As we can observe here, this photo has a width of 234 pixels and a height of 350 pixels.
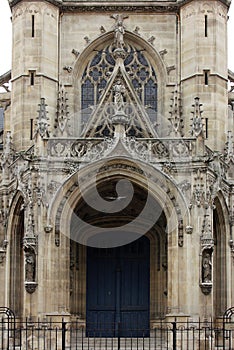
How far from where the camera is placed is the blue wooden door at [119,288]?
3350 centimetres

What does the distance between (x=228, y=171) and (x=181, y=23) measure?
5628 mm

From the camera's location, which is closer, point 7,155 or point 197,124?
point 197,124

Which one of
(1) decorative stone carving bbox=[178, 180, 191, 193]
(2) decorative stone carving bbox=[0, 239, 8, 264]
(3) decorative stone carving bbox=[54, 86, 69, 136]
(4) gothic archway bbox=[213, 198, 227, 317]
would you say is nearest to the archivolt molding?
(1) decorative stone carving bbox=[178, 180, 191, 193]

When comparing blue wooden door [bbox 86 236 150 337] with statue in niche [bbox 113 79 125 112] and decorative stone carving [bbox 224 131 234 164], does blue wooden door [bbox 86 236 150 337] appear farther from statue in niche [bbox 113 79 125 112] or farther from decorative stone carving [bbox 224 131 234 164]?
statue in niche [bbox 113 79 125 112]

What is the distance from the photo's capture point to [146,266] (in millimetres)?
34062

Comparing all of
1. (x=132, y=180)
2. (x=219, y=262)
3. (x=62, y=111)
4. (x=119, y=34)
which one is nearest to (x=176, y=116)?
(x=119, y=34)

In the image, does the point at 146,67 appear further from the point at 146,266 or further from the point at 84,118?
the point at 146,266

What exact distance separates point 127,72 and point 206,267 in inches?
336

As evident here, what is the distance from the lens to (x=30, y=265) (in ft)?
96.4

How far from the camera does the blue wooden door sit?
3350cm

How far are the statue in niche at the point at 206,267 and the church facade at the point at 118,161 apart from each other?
43 millimetres

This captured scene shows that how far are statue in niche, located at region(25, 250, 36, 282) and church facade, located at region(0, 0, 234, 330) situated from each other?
0.03 meters

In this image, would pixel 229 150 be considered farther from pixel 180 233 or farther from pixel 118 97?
pixel 118 97

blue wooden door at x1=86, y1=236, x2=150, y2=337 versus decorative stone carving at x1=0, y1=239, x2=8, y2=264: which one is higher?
decorative stone carving at x1=0, y1=239, x2=8, y2=264
